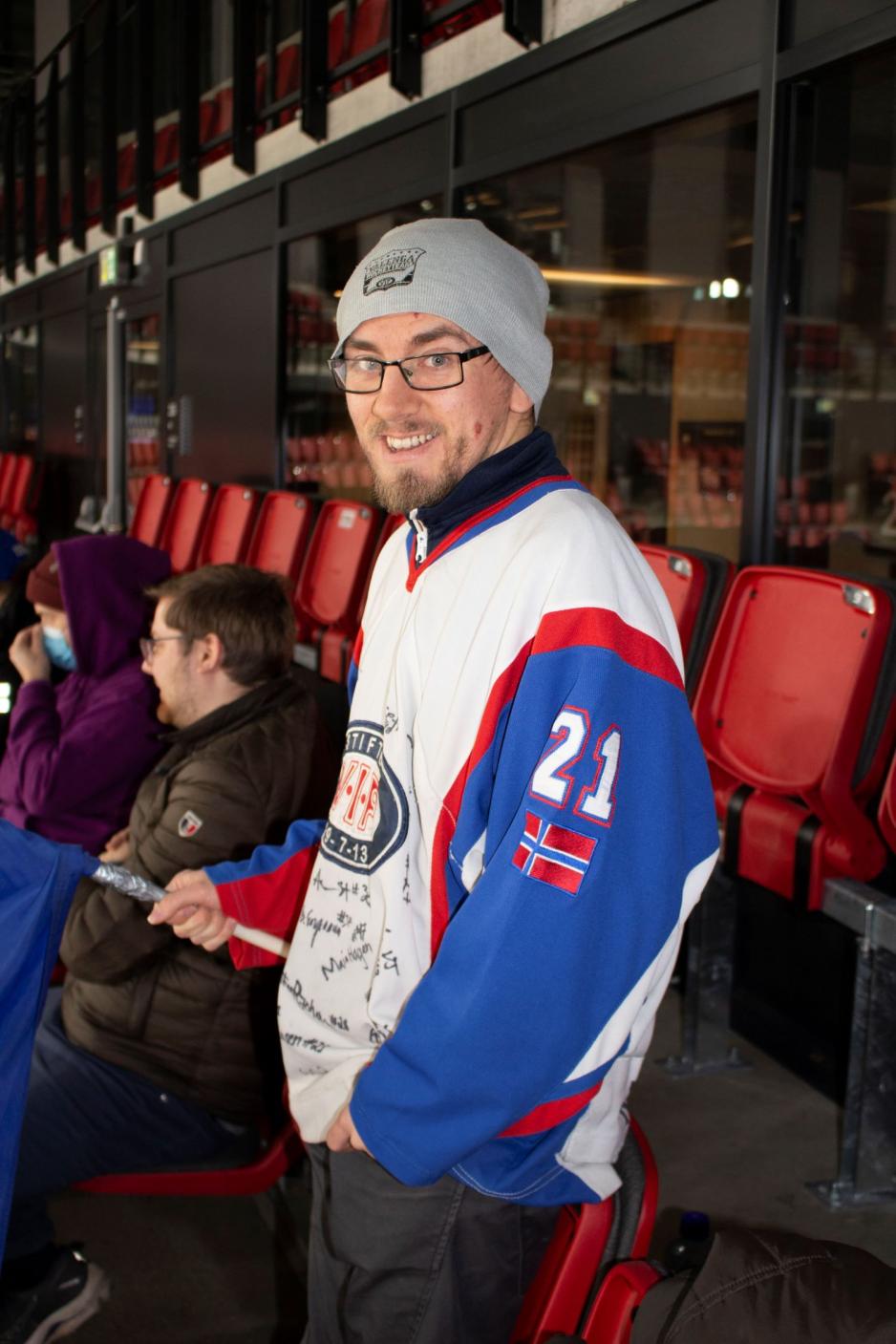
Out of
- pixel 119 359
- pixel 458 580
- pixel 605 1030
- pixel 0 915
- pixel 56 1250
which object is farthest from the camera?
pixel 119 359

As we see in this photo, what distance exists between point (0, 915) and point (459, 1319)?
0.74 meters

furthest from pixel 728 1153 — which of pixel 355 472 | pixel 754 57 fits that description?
pixel 355 472

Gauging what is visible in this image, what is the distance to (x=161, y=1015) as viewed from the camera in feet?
7.26

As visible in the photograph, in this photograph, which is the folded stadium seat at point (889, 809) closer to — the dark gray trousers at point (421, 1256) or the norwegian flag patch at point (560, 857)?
the dark gray trousers at point (421, 1256)

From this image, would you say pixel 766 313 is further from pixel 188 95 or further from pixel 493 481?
pixel 188 95

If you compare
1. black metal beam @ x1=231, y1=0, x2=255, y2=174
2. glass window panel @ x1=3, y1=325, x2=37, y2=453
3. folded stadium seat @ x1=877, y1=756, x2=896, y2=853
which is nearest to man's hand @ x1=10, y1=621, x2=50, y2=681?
folded stadium seat @ x1=877, y1=756, x2=896, y2=853

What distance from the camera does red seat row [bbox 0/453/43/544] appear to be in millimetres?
12504

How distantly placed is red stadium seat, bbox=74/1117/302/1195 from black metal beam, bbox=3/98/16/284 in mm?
14314

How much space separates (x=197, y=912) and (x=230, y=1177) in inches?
32.4

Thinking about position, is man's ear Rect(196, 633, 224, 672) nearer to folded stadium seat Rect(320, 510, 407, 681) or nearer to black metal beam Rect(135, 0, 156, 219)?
folded stadium seat Rect(320, 510, 407, 681)

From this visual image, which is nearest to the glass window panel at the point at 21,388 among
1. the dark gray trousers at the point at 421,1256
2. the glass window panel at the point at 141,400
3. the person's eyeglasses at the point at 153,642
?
the glass window panel at the point at 141,400

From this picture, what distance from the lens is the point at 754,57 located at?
348 cm

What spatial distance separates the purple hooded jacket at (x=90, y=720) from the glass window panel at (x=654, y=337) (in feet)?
13.8

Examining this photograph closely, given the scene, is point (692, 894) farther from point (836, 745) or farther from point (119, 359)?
point (119, 359)
